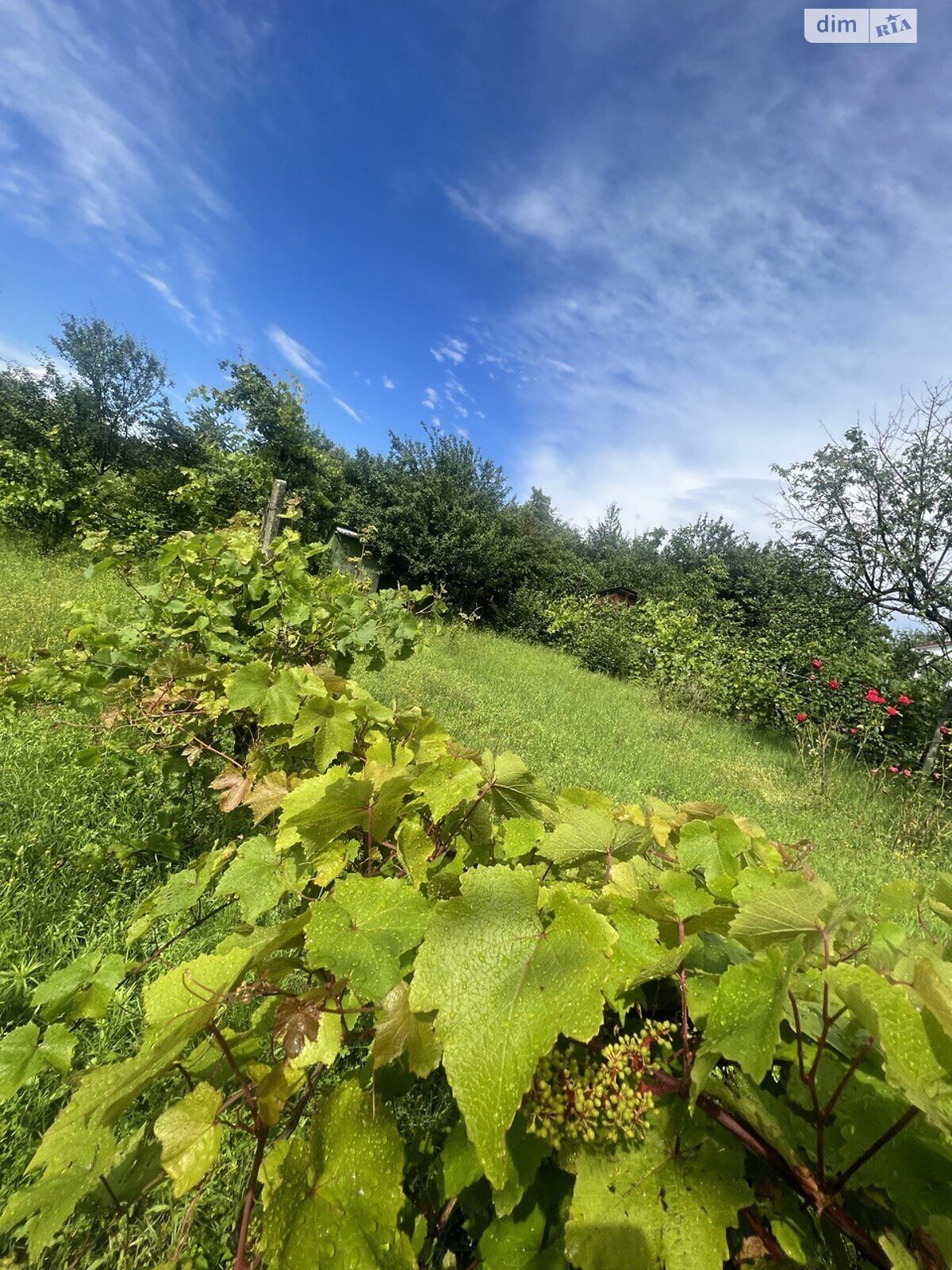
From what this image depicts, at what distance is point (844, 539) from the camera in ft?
22.6

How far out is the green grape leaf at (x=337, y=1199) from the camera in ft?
1.48

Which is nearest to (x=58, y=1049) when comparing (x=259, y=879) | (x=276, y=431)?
(x=259, y=879)

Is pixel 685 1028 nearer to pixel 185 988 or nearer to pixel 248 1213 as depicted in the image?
pixel 248 1213

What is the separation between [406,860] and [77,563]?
10.3m

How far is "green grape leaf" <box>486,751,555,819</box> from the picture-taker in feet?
2.68

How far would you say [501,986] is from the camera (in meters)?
0.43

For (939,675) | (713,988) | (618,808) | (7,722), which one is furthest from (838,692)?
(7,722)

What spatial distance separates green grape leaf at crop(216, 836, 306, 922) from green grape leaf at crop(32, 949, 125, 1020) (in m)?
0.34

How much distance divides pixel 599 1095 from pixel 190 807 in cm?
256

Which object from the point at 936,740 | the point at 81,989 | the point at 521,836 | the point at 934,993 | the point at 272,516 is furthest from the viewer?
the point at 936,740

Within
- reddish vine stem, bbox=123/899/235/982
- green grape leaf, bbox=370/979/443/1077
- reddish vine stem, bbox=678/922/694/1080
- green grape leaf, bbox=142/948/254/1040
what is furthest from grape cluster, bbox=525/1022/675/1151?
reddish vine stem, bbox=123/899/235/982

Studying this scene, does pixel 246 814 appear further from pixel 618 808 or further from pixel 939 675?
pixel 939 675

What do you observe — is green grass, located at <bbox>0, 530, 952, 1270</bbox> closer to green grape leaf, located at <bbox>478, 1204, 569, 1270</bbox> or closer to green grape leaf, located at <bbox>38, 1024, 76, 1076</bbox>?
green grape leaf, located at <bbox>38, 1024, 76, 1076</bbox>

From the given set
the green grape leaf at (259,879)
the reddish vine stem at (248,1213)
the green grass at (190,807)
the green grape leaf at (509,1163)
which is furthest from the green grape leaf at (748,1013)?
the green grass at (190,807)
